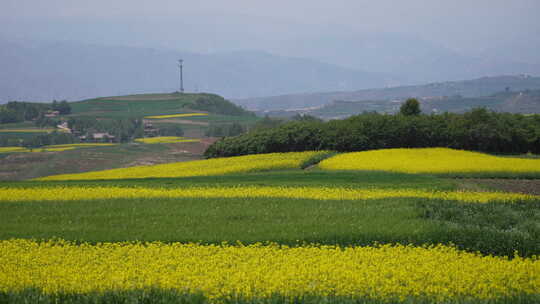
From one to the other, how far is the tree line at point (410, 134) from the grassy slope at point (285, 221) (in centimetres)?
2075

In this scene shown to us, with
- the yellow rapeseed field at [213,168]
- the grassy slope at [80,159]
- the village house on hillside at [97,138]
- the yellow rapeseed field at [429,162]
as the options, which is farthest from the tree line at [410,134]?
the village house on hillside at [97,138]

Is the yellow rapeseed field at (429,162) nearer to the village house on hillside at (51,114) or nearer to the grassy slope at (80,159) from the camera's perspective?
the grassy slope at (80,159)

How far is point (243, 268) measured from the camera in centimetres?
1103

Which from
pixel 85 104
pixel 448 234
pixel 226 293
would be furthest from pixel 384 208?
pixel 85 104

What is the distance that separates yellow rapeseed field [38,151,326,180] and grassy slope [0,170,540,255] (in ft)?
43.6

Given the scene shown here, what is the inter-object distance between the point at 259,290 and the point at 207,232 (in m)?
4.67

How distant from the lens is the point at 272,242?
1293 cm

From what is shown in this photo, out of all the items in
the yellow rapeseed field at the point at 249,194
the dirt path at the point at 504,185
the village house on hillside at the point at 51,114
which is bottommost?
the dirt path at the point at 504,185

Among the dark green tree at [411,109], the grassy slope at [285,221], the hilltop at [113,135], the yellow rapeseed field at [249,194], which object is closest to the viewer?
the grassy slope at [285,221]

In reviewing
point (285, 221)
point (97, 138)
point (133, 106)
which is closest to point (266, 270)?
point (285, 221)

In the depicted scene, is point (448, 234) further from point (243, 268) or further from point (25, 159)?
point (25, 159)

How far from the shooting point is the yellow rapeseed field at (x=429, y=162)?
91.7ft

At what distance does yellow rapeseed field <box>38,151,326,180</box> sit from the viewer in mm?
32503

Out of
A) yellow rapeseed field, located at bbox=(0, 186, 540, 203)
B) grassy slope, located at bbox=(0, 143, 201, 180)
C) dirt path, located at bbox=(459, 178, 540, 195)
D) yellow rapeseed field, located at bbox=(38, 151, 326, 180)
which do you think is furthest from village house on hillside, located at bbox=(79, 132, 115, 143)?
dirt path, located at bbox=(459, 178, 540, 195)
